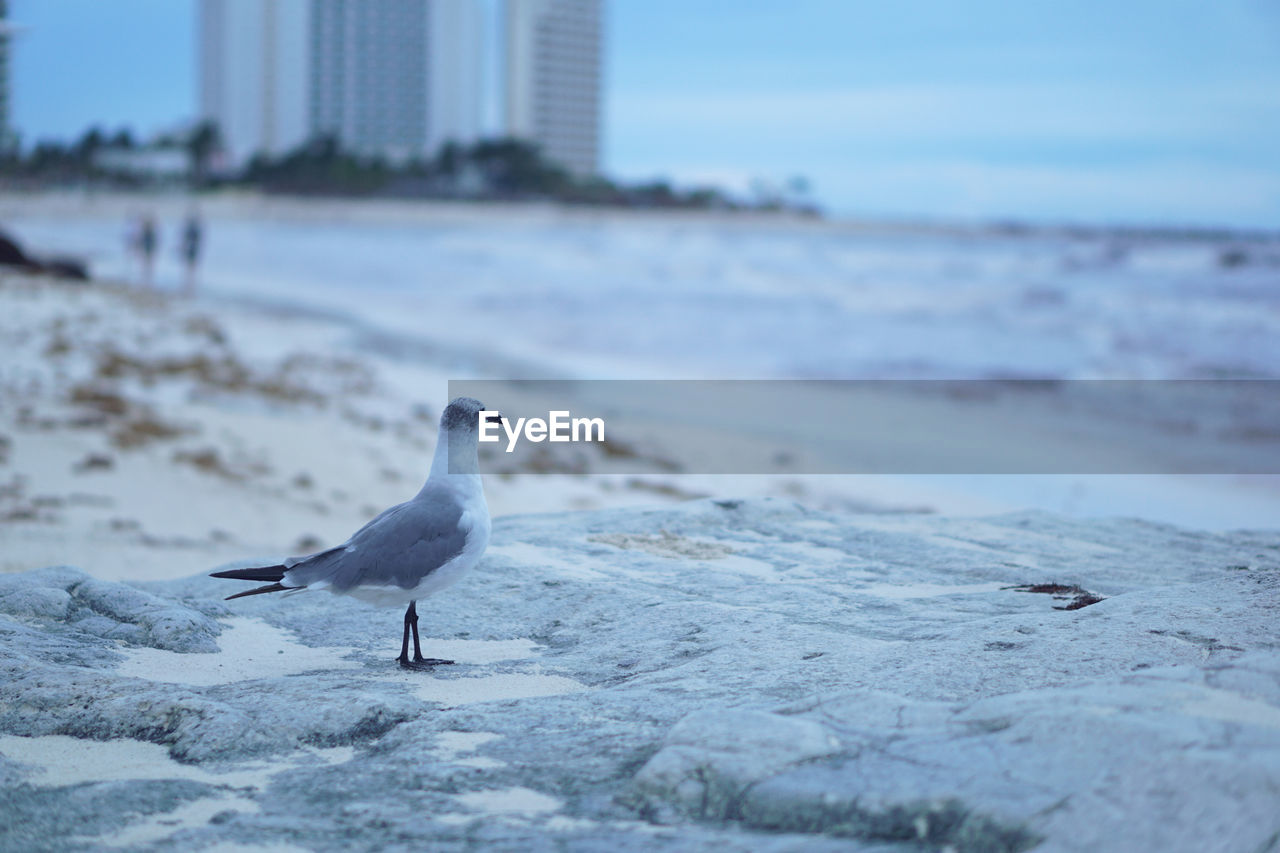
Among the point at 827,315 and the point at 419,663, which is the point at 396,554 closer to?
the point at 419,663

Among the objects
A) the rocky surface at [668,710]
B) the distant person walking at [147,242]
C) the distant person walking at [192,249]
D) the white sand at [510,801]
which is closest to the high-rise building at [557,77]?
the distant person walking at [147,242]

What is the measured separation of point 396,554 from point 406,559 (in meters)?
0.03

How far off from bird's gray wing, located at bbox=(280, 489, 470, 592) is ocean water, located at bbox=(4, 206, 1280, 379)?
10.7 m

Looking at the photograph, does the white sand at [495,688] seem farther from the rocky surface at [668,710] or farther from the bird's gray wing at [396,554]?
the bird's gray wing at [396,554]

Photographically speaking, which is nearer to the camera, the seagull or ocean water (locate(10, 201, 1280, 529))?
the seagull

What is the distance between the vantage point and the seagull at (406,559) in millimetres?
2916

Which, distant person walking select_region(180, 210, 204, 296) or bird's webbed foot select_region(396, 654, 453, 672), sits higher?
distant person walking select_region(180, 210, 204, 296)

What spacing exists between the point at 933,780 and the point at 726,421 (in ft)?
29.7

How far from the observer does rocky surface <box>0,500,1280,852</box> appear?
1.84 metres

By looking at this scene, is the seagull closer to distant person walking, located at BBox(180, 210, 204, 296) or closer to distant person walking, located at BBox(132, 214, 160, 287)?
distant person walking, located at BBox(180, 210, 204, 296)

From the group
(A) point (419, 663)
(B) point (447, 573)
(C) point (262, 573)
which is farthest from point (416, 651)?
(C) point (262, 573)

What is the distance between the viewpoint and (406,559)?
9.57ft

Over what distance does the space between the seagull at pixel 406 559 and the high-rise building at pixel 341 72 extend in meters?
121

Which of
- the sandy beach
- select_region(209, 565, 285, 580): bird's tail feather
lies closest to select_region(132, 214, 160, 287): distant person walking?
the sandy beach
